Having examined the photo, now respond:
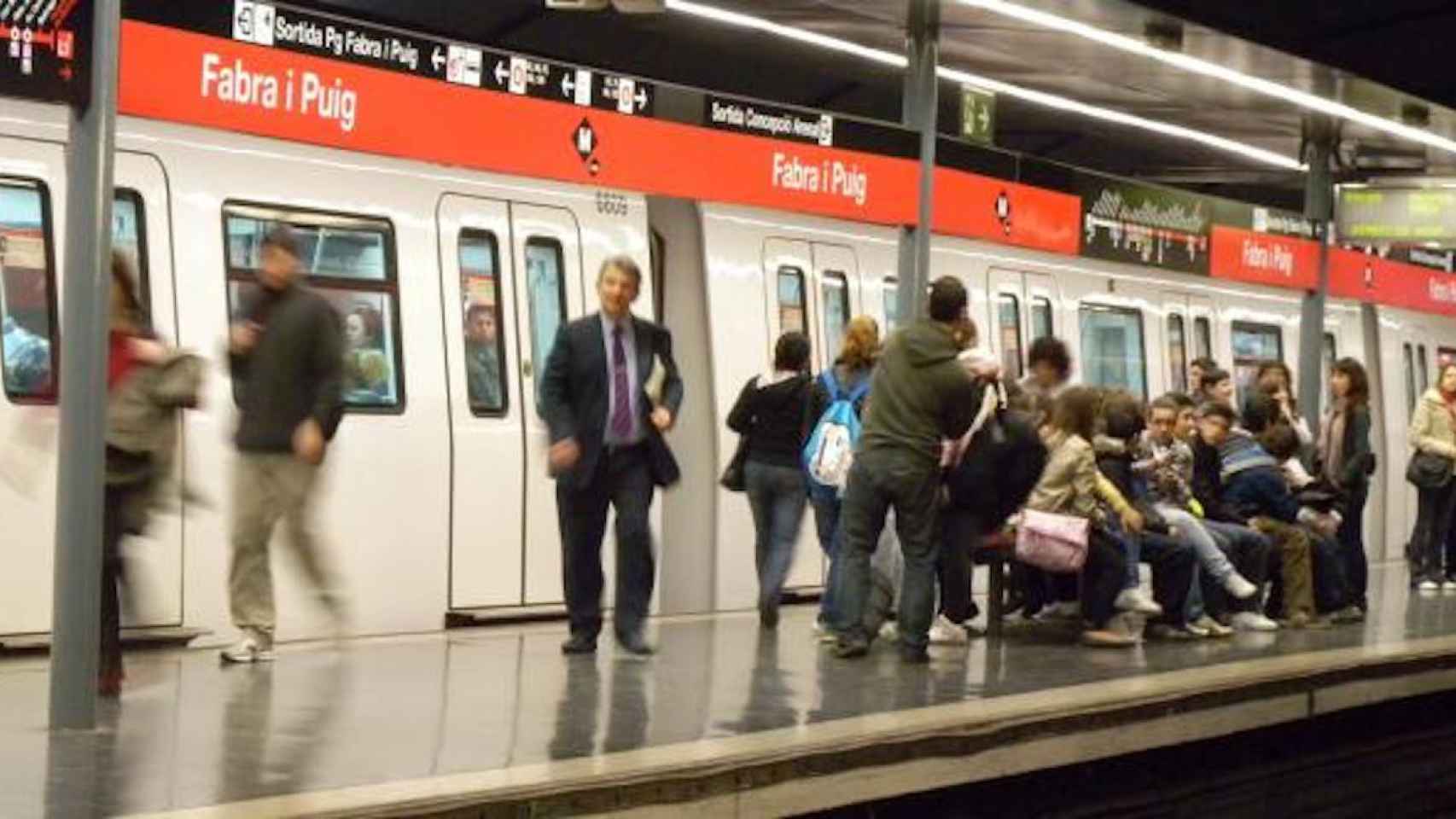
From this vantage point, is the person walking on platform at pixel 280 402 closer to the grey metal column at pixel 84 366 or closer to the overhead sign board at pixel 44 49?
the grey metal column at pixel 84 366

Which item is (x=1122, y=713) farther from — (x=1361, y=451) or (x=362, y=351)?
(x=1361, y=451)

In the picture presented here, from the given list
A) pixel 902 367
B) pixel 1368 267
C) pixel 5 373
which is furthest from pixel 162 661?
pixel 1368 267

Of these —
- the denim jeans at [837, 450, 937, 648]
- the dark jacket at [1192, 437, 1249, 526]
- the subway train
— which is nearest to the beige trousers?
the subway train

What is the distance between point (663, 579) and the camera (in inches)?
568

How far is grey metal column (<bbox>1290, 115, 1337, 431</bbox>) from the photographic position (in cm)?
1950

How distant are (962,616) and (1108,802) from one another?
2265 millimetres

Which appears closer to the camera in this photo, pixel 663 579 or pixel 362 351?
pixel 362 351

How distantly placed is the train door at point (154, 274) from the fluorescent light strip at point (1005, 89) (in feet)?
15.4

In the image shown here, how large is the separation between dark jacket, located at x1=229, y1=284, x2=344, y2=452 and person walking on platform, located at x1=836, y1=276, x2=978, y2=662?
2424 mm

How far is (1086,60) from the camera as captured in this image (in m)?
16.3

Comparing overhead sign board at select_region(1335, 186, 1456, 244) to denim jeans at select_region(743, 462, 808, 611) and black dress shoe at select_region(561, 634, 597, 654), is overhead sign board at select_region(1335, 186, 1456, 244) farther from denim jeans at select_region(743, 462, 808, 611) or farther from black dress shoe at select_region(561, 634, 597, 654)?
black dress shoe at select_region(561, 634, 597, 654)

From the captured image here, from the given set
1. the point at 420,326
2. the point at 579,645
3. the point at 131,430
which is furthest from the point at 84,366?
the point at 420,326

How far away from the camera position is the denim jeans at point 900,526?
10.7m

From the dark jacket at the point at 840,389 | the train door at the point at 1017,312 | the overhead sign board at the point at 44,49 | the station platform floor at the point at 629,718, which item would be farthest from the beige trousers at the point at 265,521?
the train door at the point at 1017,312
